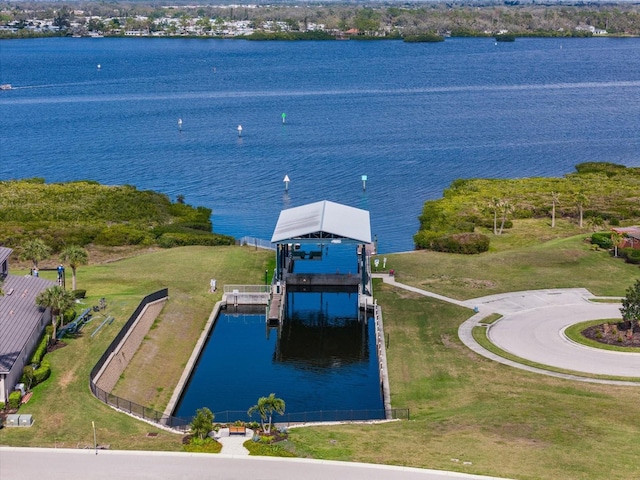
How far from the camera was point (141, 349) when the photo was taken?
72375 millimetres

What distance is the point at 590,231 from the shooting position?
11025 cm

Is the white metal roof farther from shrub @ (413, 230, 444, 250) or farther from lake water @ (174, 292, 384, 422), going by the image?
shrub @ (413, 230, 444, 250)

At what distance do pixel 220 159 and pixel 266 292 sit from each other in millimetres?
73335

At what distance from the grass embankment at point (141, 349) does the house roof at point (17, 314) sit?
255cm

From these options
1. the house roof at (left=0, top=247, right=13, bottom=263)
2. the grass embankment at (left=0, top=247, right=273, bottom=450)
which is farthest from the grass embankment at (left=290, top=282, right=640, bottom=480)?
the house roof at (left=0, top=247, right=13, bottom=263)

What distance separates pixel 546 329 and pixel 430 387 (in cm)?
1408

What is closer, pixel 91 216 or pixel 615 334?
pixel 615 334

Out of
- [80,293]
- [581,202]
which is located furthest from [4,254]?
[581,202]

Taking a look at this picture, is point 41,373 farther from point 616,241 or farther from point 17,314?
point 616,241

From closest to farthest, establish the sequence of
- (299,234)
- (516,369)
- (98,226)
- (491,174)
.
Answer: (516,369), (299,234), (98,226), (491,174)

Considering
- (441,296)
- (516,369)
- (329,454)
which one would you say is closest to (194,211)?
(441,296)

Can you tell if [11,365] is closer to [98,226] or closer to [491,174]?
[98,226]

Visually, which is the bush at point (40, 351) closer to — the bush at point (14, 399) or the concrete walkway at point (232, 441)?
the bush at point (14, 399)

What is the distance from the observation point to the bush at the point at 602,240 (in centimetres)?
9725
